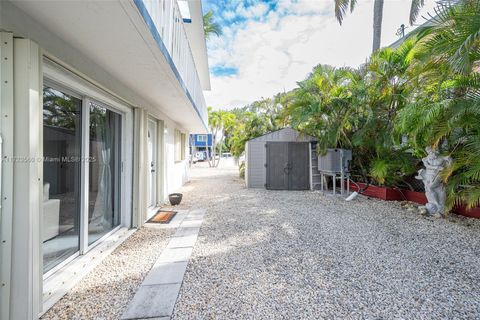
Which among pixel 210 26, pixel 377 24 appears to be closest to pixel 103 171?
pixel 377 24

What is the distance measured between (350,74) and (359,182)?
3704 mm

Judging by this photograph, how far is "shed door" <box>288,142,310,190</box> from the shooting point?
8.62 m

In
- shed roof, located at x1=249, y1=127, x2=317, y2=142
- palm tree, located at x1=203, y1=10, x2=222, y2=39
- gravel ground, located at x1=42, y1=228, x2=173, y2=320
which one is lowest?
gravel ground, located at x1=42, y1=228, x2=173, y2=320

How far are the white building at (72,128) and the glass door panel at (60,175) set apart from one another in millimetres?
12

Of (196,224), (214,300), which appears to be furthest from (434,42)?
(196,224)

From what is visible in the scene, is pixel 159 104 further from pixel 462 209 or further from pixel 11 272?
pixel 462 209

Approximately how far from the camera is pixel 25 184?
173cm

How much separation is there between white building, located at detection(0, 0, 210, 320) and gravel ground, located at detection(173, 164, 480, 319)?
1.37 m

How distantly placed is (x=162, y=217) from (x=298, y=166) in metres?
5.71

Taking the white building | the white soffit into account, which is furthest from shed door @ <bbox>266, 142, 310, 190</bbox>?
the white soffit

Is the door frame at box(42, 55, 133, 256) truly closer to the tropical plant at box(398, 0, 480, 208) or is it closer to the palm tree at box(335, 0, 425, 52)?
the tropical plant at box(398, 0, 480, 208)

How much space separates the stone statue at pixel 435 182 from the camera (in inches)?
184

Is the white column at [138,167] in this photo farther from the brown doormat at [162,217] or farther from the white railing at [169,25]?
the white railing at [169,25]

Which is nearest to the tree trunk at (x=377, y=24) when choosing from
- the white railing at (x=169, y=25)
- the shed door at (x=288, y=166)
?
the shed door at (x=288, y=166)
